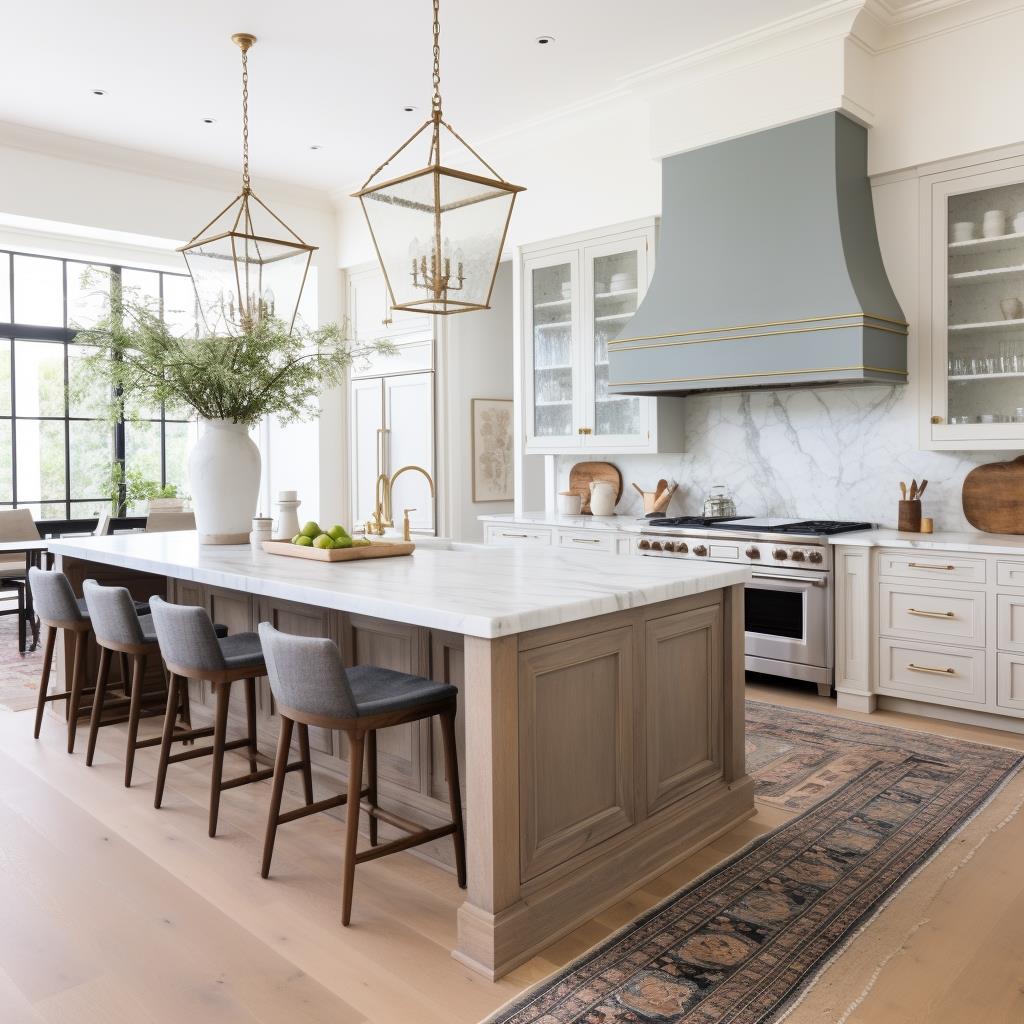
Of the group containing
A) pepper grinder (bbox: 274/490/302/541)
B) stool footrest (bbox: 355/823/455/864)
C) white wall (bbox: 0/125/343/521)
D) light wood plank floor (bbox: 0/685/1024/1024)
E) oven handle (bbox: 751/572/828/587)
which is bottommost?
light wood plank floor (bbox: 0/685/1024/1024)

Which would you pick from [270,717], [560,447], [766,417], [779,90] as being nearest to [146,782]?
[270,717]

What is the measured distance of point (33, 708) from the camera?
463cm

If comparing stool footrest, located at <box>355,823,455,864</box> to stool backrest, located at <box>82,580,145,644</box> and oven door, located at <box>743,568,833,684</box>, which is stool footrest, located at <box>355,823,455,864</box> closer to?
stool backrest, located at <box>82,580,145,644</box>

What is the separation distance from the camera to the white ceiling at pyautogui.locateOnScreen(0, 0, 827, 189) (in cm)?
459

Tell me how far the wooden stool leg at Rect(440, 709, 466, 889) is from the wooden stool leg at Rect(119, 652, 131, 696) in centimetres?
249

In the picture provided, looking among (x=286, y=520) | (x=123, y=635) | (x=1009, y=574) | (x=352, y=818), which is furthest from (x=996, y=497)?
(x=123, y=635)

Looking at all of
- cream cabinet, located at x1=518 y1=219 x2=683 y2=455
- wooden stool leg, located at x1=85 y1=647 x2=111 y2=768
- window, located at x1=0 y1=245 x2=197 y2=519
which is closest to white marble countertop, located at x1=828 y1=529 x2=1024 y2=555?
cream cabinet, located at x1=518 y1=219 x2=683 y2=455

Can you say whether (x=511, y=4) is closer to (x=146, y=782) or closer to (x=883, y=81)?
(x=883, y=81)

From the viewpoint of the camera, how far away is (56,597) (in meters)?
3.88

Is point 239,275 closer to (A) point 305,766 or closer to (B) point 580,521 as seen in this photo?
(A) point 305,766

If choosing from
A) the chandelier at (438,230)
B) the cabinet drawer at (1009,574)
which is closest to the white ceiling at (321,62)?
the chandelier at (438,230)

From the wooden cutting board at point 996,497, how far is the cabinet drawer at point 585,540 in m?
1.89

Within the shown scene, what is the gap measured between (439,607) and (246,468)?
6.90 feet

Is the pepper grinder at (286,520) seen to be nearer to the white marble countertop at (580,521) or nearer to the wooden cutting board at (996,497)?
the white marble countertop at (580,521)
